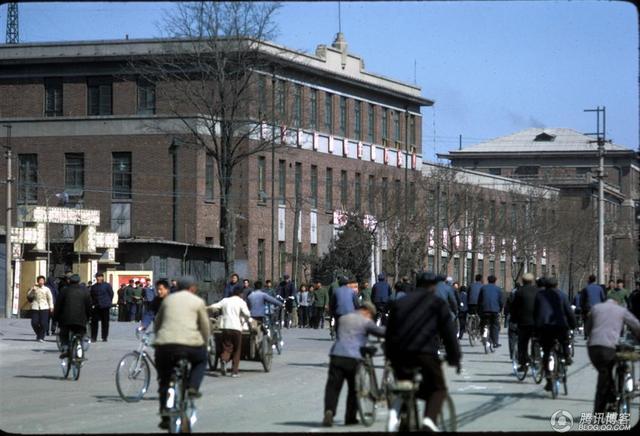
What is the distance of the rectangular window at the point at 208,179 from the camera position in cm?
7728

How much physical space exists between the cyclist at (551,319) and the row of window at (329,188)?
52.4 m

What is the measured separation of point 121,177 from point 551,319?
55546 millimetres

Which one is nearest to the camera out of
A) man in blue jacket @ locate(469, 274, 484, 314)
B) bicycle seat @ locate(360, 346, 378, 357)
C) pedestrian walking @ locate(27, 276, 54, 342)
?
bicycle seat @ locate(360, 346, 378, 357)

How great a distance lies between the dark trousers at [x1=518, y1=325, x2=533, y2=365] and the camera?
26.4 metres

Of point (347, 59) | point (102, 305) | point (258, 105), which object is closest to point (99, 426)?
point (102, 305)

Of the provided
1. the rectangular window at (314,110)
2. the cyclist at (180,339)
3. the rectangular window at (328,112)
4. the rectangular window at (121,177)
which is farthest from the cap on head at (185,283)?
the rectangular window at (328,112)

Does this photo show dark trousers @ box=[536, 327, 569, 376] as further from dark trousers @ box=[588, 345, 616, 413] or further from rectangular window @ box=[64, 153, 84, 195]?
rectangular window @ box=[64, 153, 84, 195]

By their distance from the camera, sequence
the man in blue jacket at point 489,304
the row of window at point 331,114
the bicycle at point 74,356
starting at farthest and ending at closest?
the row of window at point 331,114
the man in blue jacket at point 489,304
the bicycle at point 74,356

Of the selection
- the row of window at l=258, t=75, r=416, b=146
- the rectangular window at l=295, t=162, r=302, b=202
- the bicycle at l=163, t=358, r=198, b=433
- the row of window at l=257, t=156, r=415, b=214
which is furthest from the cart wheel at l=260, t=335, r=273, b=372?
the rectangular window at l=295, t=162, r=302, b=202

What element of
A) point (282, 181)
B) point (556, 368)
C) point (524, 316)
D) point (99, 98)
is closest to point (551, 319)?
point (556, 368)

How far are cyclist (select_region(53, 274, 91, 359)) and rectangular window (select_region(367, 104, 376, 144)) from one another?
215ft

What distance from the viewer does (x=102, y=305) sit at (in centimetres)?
3919

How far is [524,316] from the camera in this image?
86.6 feet

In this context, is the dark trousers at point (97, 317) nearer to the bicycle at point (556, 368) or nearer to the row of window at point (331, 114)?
the bicycle at point (556, 368)
